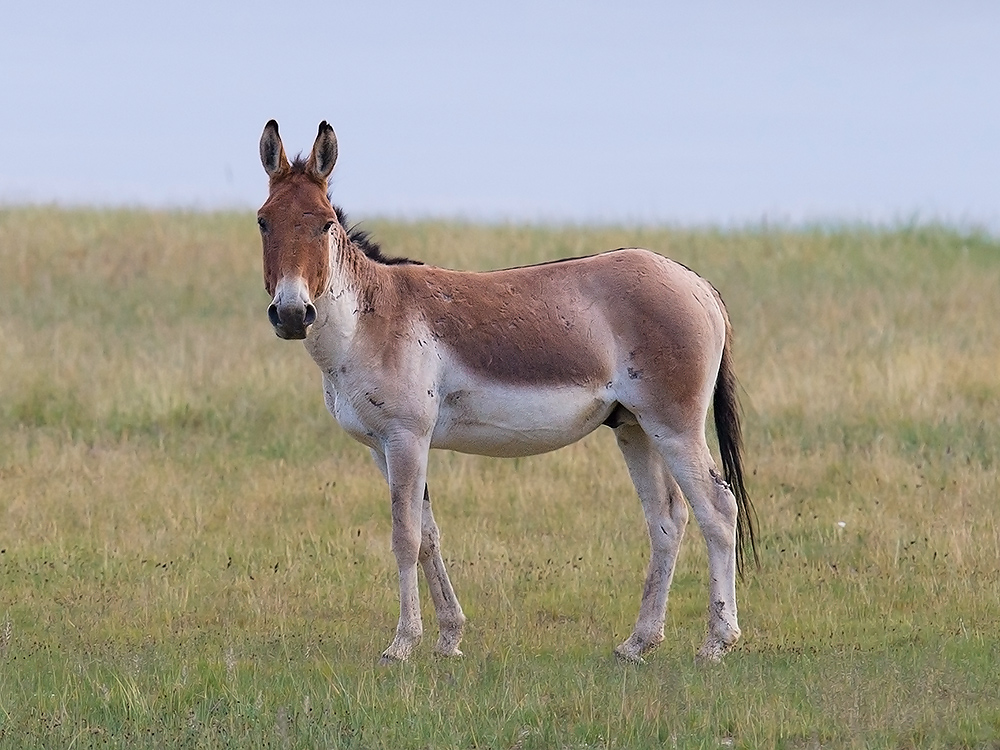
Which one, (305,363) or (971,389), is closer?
(971,389)

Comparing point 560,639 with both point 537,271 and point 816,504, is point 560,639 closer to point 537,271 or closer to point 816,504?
point 537,271

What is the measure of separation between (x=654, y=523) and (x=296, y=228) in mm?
2731

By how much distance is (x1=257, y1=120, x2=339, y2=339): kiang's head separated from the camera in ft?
20.6

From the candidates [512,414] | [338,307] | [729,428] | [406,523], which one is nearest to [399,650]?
[406,523]

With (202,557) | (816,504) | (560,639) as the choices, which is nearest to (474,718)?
(560,639)

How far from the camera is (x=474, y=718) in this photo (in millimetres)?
6066

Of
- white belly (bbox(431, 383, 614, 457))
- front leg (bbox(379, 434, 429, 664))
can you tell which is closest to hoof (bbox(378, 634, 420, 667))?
front leg (bbox(379, 434, 429, 664))

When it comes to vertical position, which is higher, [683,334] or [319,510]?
[683,334]

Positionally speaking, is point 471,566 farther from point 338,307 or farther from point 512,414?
point 338,307

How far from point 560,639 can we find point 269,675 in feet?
6.07

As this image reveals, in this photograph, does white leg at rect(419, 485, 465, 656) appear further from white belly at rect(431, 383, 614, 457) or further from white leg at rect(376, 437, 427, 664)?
white belly at rect(431, 383, 614, 457)

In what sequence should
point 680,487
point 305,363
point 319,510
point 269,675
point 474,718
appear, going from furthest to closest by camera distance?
1. point 305,363
2. point 319,510
3. point 680,487
4. point 269,675
5. point 474,718

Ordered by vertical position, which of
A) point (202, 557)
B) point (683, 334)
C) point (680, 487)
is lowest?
point (202, 557)

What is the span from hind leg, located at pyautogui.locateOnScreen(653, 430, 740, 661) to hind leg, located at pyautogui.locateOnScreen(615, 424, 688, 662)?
29 centimetres
